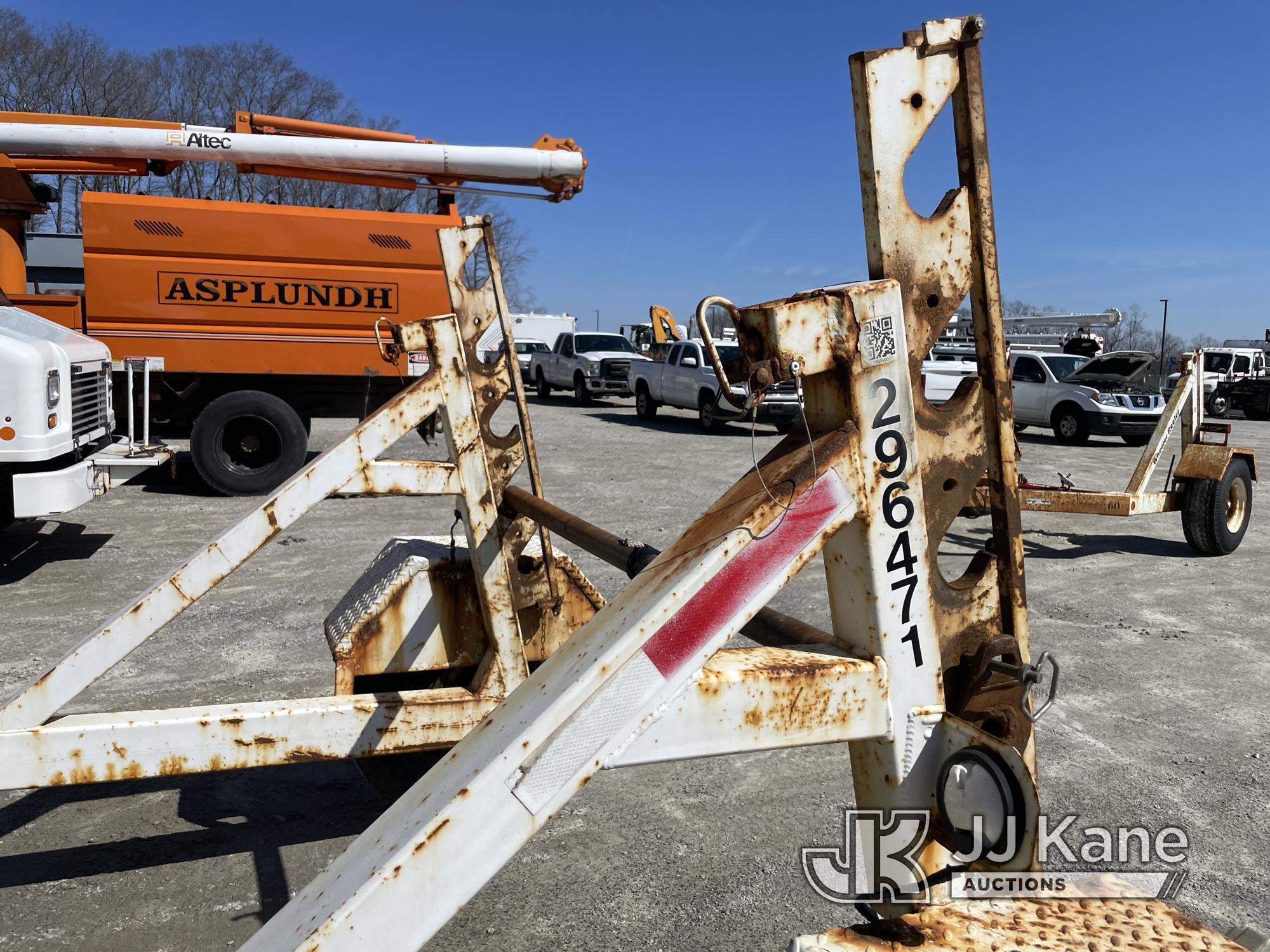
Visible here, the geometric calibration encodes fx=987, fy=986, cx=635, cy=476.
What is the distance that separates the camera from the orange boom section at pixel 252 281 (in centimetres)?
1033

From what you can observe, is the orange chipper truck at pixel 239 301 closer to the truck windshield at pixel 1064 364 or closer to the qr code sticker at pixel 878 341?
the qr code sticker at pixel 878 341

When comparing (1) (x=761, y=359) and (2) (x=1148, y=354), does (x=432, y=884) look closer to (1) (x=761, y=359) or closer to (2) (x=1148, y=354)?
(1) (x=761, y=359)

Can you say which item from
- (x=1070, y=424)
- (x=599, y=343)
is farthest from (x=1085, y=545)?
(x=599, y=343)

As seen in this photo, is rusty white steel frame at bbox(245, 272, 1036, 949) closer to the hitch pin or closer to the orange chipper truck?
the hitch pin

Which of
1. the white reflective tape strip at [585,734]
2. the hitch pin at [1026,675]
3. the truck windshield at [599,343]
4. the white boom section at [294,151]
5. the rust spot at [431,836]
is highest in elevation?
the white boom section at [294,151]

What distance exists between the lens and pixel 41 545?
806 centimetres

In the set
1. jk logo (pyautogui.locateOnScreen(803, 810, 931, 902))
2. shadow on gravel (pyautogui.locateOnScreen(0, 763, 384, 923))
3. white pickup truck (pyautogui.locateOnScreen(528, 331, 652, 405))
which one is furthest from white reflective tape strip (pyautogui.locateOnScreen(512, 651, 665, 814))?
white pickup truck (pyautogui.locateOnScreen(528, 331, 652, 405))

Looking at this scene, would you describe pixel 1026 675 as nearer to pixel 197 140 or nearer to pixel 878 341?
pixel 878 341

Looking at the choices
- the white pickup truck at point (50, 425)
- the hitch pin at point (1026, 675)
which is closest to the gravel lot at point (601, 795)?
the white pickup truck at point (50, 425)

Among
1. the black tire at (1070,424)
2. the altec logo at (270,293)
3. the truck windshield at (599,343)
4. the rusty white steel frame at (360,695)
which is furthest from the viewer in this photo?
the truck windshield at (599,343)

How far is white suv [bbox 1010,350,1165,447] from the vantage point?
18.1 meters

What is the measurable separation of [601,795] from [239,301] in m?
8.61

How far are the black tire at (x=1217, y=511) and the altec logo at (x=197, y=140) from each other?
850 centimetres

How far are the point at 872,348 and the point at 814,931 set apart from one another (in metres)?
2.03
